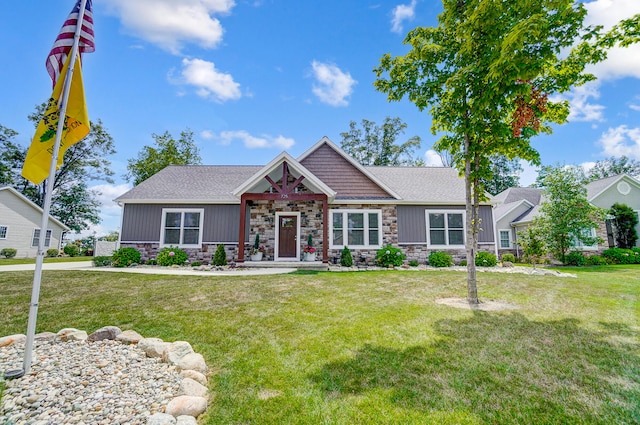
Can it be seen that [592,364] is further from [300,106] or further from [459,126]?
[300,106]

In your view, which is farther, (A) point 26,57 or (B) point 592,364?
(A) point 26,57

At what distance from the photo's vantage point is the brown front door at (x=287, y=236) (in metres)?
13.2

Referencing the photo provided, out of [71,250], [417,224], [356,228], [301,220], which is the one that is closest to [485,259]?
[417,224]

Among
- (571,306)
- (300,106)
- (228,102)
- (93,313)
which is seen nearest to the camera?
(93,313)

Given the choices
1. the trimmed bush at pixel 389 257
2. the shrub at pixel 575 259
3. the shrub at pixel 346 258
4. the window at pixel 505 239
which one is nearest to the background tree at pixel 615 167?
the window at pixel 505 239

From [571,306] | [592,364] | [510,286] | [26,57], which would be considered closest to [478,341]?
[592,364]

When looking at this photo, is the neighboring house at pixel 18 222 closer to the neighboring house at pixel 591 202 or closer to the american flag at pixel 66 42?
the american flag at pixel 66 42

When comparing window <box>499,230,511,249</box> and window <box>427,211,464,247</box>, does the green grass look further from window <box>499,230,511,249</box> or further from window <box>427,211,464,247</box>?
window <box>499,230,511,249</box>

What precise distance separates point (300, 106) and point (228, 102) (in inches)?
153

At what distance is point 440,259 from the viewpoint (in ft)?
42.3

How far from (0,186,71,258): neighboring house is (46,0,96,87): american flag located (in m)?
23.5

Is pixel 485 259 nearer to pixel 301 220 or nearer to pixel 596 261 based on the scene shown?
pixel 596 261

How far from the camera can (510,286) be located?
8148mm

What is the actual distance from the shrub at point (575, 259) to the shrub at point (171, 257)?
64.0 ft
